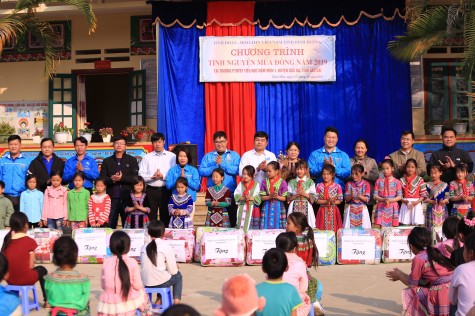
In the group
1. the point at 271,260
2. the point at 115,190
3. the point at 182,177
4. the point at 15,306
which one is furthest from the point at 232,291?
the point at 115,190

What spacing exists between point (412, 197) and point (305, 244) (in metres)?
4.16

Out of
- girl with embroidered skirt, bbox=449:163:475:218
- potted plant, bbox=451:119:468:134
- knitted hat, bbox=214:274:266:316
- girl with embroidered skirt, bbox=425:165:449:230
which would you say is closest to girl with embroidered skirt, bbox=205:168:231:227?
girl with embroidered skirt, bbox=425:165:449:230

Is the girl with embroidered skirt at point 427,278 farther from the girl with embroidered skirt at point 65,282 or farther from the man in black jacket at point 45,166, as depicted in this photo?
the man in black jacket at point 45,166

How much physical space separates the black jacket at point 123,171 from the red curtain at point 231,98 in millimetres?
3442

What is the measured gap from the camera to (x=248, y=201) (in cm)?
1045

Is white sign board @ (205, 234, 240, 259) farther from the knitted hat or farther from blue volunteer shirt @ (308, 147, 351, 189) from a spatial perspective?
the knitted hat

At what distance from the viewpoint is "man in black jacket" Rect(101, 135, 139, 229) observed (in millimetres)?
11156

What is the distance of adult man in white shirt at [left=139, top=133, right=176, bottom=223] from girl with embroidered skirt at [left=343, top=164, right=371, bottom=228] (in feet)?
8.44

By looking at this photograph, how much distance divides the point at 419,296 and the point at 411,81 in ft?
30.6

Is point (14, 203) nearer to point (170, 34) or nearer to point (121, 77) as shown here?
point (170, 34)

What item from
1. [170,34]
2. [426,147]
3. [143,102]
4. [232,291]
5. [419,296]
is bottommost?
[419,296]

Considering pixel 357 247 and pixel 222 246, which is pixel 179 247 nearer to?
pixel 222 246

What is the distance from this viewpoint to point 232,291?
389 cm

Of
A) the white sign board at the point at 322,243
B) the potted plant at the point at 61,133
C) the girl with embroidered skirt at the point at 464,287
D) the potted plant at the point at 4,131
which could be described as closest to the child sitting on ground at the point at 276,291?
the girl with embroidered skirt at the point at 464,287
